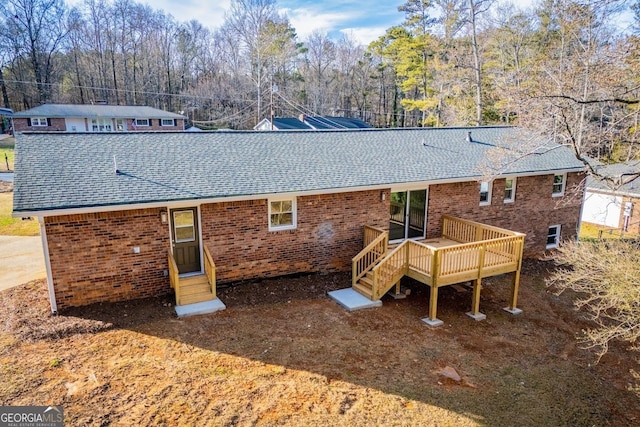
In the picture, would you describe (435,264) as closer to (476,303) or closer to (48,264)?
(476,303)

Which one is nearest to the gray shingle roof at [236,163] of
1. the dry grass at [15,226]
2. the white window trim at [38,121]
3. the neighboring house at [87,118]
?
the dry grass at [15,226]

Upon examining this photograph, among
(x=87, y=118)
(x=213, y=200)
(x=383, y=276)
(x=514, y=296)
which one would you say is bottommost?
(x=514, y=296)

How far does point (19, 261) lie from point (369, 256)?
35.3 ft

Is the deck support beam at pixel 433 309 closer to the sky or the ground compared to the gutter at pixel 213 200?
closer to the ground

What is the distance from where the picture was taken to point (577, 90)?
1368 centimetres

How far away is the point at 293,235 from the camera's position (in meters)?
11.5

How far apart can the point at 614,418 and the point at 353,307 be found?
5339mm

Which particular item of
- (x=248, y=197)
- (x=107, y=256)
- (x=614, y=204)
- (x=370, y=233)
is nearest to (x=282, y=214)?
(x=248, y=197)

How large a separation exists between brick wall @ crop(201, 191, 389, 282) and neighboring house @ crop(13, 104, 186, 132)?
110 feet

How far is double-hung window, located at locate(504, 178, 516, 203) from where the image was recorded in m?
14.6

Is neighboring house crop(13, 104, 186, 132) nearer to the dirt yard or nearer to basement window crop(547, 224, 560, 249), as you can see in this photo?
the dirt yard

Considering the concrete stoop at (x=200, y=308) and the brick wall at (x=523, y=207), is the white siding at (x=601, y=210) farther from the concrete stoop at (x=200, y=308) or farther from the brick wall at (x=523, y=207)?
the concrete stoop at (x=200, y=308)

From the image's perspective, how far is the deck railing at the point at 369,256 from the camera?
11102 millimetres

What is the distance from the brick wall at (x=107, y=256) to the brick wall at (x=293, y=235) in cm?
133
